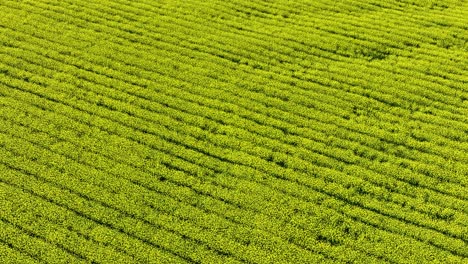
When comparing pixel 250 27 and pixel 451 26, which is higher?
pixel 451 26

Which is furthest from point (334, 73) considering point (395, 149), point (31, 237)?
point (31, 237)

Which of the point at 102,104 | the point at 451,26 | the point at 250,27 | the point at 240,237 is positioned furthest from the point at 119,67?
the point at 451,26

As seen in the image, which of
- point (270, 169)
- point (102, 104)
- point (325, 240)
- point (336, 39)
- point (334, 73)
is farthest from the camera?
point (336, 39)

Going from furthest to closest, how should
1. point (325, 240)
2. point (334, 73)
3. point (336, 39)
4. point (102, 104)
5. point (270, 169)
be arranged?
point (336, 39)
point (334, 73)
point (102, 104)
point (270, 169)
point (325, 240)

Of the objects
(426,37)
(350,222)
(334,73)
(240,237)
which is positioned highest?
(426,37)

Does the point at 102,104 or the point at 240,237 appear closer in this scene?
the point at 240,237

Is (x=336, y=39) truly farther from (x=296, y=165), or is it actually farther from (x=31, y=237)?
(x=31, y=237)
